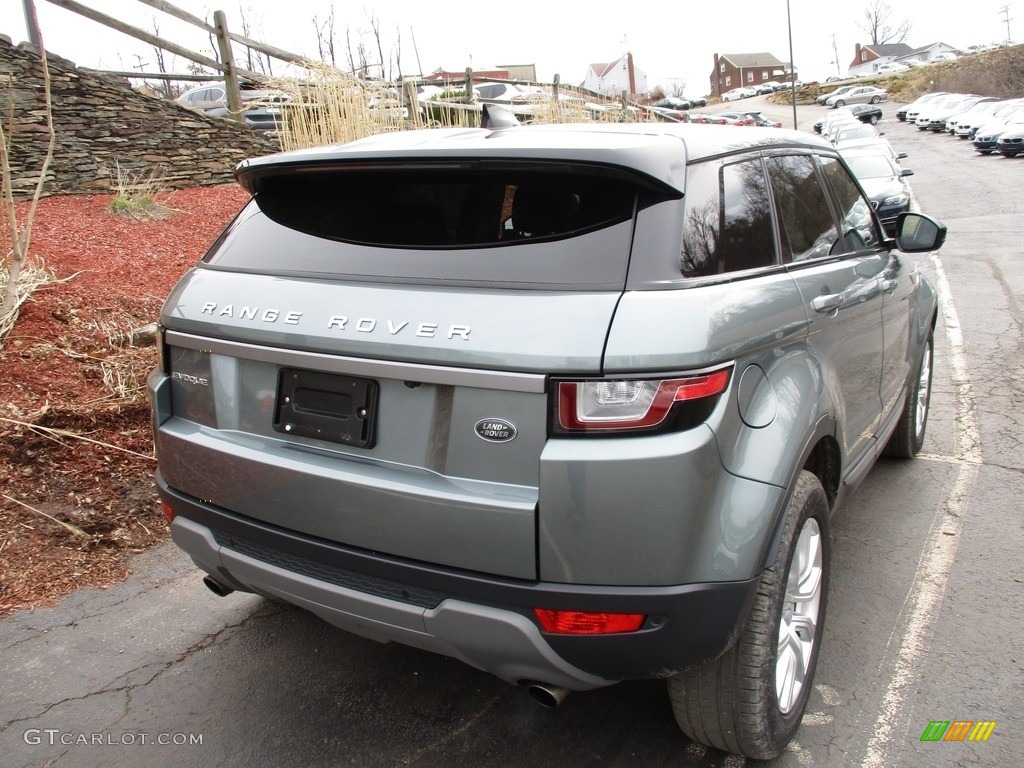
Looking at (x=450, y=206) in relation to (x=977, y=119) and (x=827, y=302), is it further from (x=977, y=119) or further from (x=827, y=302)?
(x=977, y=119)

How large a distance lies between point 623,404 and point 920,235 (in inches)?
103

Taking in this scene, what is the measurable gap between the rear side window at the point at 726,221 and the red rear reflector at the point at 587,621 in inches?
35.6

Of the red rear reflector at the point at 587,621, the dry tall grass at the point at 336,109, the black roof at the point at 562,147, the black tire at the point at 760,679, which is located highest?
the dry tall grass at the point at 336,109

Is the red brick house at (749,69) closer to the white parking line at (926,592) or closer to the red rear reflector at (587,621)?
the white parking line at (926,592)

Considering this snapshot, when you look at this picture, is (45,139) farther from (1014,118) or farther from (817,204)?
(1014,118)

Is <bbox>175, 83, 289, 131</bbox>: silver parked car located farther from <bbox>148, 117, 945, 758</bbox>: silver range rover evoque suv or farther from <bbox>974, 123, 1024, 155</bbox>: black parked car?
<bbox>974, 123, 1024, 155</bbox>: black parked car

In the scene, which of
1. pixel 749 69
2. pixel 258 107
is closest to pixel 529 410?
pixel 258 107

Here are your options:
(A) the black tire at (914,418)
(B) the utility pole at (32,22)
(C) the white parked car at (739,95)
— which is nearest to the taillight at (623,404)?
(A) the black tire at (914,418)

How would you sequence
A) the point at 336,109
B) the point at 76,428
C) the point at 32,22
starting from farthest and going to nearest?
the point at 336,109 < the point at 32,22 < the point at 76,428

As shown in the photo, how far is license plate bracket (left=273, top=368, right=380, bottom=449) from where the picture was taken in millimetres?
2225

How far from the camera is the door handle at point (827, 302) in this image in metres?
2.69

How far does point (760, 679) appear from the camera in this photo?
2264 mm

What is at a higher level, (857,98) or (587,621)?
(857,98)
